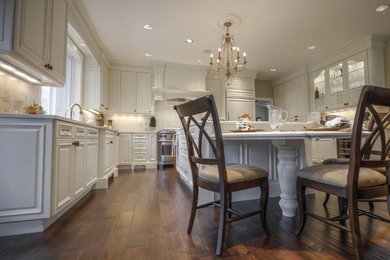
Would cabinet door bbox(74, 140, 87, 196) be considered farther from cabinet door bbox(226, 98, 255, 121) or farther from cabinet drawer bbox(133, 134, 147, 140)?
cabinet door bbox(226, 98, 255, 121)

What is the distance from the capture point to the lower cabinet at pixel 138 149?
13.4ft

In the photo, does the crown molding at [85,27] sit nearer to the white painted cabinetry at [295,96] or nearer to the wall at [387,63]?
the white painted cabinetry at [295,96]

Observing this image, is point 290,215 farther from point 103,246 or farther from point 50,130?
point 50,130

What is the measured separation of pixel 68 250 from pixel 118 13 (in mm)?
3067

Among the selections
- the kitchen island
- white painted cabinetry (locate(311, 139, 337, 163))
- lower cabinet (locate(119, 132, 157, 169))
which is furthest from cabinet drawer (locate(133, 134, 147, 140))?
white painted cabinetry (locate(311, 139, 337, 163))

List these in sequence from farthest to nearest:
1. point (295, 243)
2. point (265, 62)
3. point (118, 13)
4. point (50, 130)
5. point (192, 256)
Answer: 1. point (265, 62)
2. point (118, 13)
3. point (50, 130)
4. point (295, 243)
5. point (192, 256)

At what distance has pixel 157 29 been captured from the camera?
3.10 m

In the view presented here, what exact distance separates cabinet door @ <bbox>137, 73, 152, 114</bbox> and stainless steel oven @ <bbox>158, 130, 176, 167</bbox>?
84 cm

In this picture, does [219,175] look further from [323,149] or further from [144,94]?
[323,149]

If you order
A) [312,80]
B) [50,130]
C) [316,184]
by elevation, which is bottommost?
[316,184]

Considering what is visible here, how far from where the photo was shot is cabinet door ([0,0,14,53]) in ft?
4.10

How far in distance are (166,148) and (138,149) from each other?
2.19 feet

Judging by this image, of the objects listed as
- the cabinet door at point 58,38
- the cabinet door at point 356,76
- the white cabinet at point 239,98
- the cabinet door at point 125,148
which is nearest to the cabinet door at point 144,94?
the cabinet door at point 125,148

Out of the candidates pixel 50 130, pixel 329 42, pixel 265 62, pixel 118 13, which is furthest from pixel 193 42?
pixel 50 130
